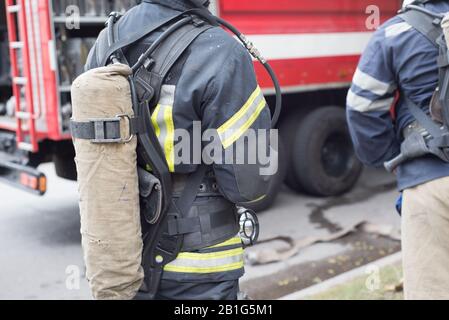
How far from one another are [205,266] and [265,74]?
3467mm

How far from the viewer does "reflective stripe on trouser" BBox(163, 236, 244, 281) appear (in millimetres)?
2018

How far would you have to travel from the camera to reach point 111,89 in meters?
1.83

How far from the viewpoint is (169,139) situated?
1957mm

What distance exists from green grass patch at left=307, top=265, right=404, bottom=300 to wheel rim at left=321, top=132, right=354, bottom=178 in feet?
8.35

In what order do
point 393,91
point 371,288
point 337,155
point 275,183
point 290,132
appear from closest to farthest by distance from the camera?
point 393,91 → point 371,288 → point 275,183 → point 290,132 → point 337,155

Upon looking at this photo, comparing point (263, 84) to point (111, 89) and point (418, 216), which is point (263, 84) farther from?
point (111, 89)

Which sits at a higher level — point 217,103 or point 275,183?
point 217,103

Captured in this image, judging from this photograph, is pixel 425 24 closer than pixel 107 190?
No

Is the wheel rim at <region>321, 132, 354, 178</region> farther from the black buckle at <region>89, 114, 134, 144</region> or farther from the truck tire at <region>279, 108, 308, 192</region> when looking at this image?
the black buckle at <region>89, 114, 134, 144</region>

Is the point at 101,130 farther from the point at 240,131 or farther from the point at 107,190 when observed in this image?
the point at 240,131

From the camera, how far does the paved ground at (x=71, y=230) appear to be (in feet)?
13.5

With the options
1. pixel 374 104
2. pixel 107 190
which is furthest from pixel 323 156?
pixel 107 190
